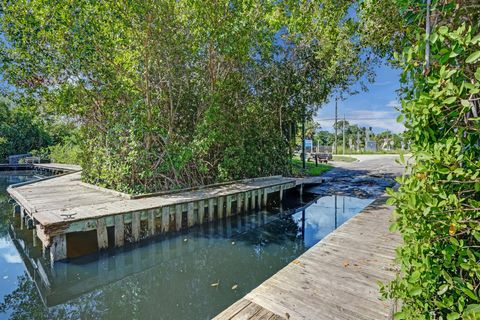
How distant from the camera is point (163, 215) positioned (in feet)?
20.9

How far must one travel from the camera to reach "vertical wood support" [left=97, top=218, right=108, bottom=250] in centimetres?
535

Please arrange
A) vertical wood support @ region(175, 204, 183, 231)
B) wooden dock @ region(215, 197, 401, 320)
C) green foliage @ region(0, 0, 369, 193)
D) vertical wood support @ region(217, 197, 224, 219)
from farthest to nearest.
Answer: vertical wood support @ region(217, 197, 224, 219), green foliage @ region(0, 0, 369, 193), vertical wood support @ region(175, 204, 183, 231), wooden dock @ region(215, 197, 401, 320)

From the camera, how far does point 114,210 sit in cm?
576

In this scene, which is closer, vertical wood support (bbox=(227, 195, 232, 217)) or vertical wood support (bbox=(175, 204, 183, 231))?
vertical wood support (bbox=(175, 204, 183, 231))

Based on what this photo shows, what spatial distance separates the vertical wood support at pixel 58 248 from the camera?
490cm

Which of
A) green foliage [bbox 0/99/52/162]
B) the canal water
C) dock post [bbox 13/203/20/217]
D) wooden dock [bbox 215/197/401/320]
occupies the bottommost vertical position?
the canal water

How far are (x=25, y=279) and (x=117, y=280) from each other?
5.78ft

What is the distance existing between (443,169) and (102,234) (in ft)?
19.0

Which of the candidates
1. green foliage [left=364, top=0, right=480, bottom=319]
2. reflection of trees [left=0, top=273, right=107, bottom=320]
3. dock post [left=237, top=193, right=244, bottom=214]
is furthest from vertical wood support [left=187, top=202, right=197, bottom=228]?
green foliage [left=364, top=0, right=480, bottom=319]

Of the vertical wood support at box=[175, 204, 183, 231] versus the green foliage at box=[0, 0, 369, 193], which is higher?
the green foliage at box=[0, 0, 369, 193]

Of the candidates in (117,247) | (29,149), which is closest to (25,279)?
(117,247)

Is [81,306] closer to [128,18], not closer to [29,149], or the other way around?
[128,18]

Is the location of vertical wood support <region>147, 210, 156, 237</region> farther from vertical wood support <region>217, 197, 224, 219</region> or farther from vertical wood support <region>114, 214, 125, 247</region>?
vertical wood support <region>217, 197, 224, 219</region>

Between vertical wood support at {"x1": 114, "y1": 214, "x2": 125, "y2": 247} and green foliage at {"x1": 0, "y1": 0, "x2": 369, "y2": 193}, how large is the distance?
2.14 metres
